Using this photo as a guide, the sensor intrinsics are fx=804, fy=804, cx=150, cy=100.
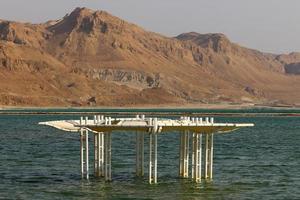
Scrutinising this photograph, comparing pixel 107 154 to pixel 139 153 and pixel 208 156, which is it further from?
pixel 208 156

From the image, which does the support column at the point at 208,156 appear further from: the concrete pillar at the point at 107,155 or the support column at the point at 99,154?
the support column at the point at 99,154

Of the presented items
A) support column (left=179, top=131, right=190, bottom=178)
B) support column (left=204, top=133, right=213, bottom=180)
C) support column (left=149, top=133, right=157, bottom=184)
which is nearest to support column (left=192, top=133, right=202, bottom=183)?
support column (left=204, top=133, right=213, bottom=180)

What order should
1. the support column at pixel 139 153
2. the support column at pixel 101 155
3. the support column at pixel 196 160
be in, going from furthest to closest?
the support column at pixel 139 153 → the support column at pixel 101 155 → the support column at pixel 196 160

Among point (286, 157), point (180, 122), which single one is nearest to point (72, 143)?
point (286, 157)

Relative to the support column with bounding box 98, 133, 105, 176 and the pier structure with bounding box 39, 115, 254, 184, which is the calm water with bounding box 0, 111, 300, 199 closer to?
the pier structure with bounding box 39, 115, 254, 184

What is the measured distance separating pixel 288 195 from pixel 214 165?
1521cm

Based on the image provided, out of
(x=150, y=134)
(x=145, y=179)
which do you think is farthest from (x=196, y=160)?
(x=150, y=134)

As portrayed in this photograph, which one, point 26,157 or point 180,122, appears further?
point 26,157

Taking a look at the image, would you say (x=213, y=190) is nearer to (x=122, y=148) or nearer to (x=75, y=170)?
(x=75, y=170)

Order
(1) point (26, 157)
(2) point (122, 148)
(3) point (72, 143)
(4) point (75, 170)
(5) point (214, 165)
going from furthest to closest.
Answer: (3) point (72, 143), (2) point (122, 148), (1) point (26, 157), (5) point (214, 165), (4) point (75, 170)

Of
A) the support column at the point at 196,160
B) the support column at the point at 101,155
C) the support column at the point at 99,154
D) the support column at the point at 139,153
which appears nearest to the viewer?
the support column at the point at 196,160

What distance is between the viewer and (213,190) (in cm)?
4175

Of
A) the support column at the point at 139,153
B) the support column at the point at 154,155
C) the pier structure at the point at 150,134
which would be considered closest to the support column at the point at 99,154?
the pier structure at the point at 150,134

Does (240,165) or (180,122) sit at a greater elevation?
(180,122)
